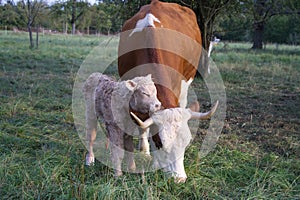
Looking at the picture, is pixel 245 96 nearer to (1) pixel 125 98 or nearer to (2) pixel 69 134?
(2) pixel 69 134

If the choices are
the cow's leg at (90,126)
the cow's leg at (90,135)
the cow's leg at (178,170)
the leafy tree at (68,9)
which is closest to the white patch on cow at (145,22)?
the cow's leg at (90,126)

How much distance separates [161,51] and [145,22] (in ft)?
1.99

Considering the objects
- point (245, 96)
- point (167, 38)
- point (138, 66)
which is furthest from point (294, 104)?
point (138, 66)

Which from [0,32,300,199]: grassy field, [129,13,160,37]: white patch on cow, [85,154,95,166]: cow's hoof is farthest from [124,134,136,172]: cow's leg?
[129,13,160,37]: white patch on cow

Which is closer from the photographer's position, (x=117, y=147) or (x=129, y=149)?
(x=117, y=147)

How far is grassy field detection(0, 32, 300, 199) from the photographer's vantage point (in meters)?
2.89

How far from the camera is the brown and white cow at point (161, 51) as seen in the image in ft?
11.6

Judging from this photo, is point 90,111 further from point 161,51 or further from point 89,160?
point 161,51

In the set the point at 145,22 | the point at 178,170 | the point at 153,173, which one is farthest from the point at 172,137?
the point at 145,22

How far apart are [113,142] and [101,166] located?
0.39m

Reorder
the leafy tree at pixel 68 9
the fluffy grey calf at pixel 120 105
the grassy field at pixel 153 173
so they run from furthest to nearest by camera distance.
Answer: the leafy tree at pixel 68 9
the fluffy grey calf at pixel 120 105
the grassy field at pixel 153 173

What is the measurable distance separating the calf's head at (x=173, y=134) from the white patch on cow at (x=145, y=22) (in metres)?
1.67

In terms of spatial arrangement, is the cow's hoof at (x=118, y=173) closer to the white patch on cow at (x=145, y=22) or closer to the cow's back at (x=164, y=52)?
the cow's back at (x=164, y=52)

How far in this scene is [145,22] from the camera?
14.6 feet
